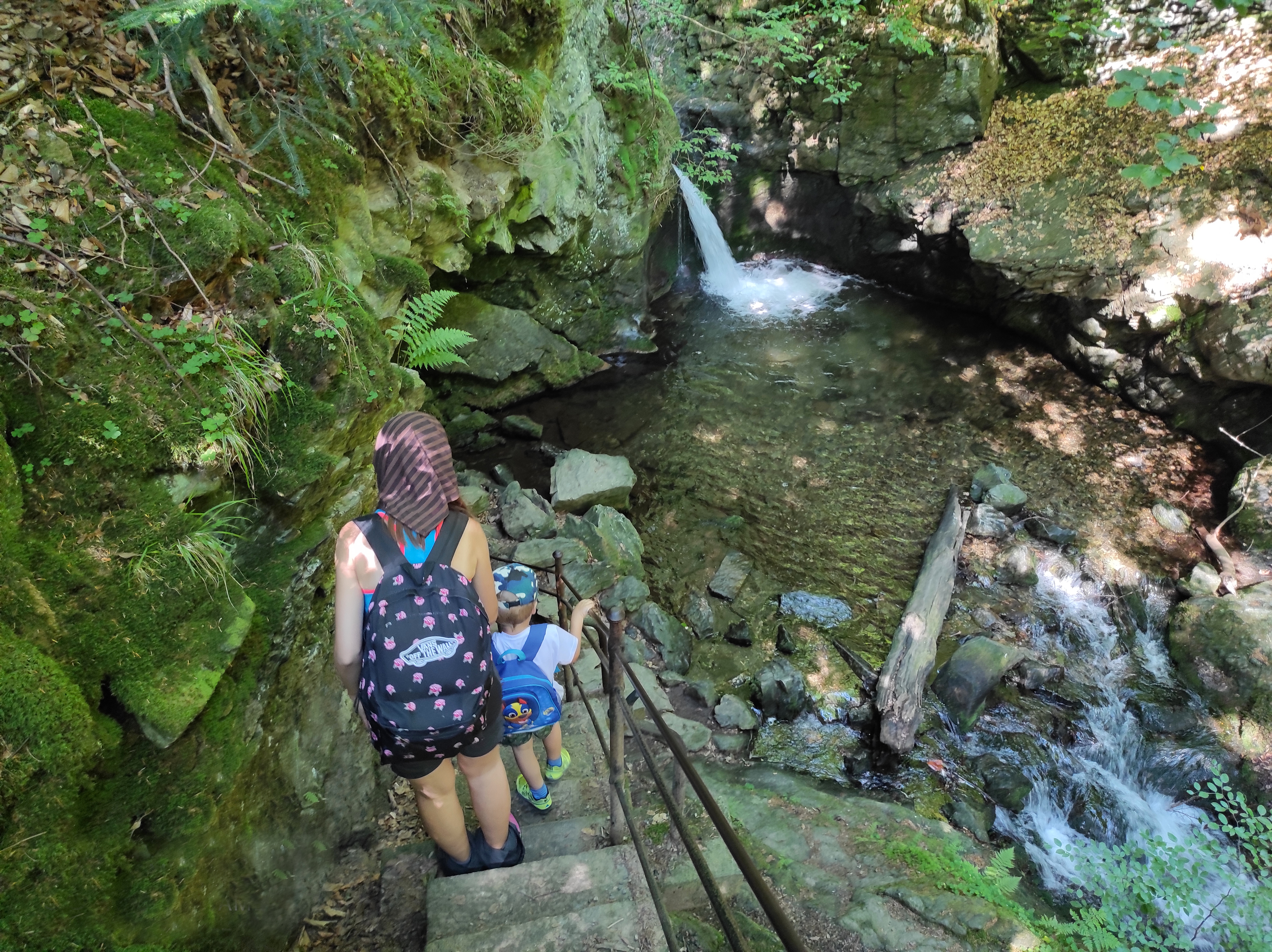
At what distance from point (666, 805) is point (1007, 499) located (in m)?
6.86

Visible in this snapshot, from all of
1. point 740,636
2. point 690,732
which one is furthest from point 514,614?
point 740,636

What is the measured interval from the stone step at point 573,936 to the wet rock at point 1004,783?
3741mm

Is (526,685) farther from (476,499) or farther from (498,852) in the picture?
(476,499)

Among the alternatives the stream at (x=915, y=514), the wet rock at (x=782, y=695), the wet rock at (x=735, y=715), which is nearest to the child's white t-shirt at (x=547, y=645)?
the wet rock at (x=735, y=715)

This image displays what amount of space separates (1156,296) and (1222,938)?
8.22 meters

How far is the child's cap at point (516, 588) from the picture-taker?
8.85ft

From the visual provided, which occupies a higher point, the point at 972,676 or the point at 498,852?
the point at 498,852

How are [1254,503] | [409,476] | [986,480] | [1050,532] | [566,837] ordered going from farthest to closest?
[986,480], [1050,532], [1254,503], [566,837], [409,476]

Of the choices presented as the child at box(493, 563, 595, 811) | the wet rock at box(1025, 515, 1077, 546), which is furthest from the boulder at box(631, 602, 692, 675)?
the wet rock at box(1025, 515, 1077, 546)

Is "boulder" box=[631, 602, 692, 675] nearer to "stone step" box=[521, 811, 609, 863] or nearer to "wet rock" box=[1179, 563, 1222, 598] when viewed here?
"stone step" box=[521, 811, 609, 863]

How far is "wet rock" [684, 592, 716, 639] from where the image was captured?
6.00m

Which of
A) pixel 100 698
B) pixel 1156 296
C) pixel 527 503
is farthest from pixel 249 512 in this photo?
pixel 1156 296

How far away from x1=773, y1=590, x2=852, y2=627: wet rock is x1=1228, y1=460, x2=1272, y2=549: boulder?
4.56m

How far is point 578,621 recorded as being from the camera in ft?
8.81
